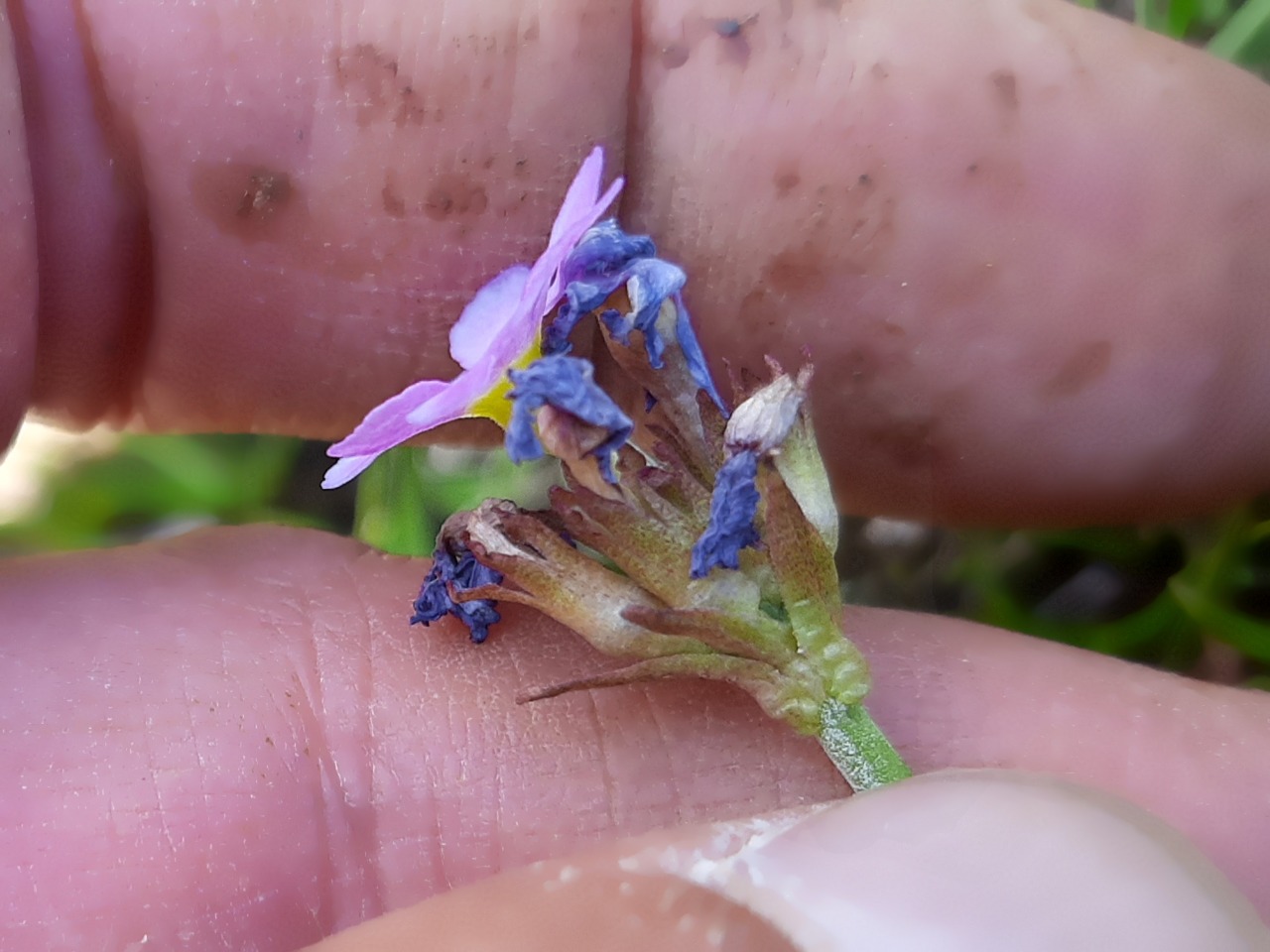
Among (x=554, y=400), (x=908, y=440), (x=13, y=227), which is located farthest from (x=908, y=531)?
(x=13, y=227)

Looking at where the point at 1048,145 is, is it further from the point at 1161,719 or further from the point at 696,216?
the point at 1161,719

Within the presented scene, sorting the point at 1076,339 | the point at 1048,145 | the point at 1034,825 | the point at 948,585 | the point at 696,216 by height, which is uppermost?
the point at 1048,145

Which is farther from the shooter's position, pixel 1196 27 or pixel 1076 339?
pixel 1196 27

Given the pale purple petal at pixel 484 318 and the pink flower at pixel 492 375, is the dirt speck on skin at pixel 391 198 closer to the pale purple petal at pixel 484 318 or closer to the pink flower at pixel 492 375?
the pale purple petal at pixel 484 318

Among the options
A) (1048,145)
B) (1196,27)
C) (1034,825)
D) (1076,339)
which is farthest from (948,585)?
(1034,825)

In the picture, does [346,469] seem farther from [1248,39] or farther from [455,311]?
[1248,39]

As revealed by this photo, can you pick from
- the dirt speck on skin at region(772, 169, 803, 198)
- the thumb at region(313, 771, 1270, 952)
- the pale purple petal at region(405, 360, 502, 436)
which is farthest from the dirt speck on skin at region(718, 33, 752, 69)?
the thumb at region(313, 771, 1270, 952)
